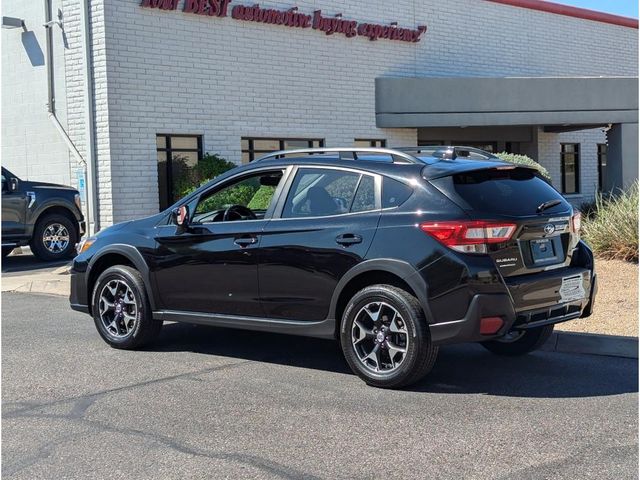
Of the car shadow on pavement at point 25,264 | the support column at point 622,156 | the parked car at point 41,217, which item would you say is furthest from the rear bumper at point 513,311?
the support column at point 622,156

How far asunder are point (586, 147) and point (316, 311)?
69.8 ft

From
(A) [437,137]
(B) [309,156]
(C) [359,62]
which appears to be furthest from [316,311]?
(A) [437,137]

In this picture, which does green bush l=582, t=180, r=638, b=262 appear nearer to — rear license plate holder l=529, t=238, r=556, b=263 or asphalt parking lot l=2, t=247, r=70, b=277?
rear license plate holder l=529, t=238, r=556, b=263

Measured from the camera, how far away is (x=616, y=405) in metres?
5.62

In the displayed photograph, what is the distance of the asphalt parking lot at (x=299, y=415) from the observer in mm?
4531

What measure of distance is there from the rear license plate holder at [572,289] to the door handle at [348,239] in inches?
61.5

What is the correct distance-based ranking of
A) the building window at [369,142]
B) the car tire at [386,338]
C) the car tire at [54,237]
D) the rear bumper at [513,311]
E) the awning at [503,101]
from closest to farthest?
1. the rear bumper at [513,311]
2. the car tire at [386,338]
3. the car tire at [54,237]
4. the building window at [369,142]
5. the awning at [503,101]

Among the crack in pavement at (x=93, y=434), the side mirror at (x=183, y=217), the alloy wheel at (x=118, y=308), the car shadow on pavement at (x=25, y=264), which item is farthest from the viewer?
the car shadow on pavement at (x=25, y=264)

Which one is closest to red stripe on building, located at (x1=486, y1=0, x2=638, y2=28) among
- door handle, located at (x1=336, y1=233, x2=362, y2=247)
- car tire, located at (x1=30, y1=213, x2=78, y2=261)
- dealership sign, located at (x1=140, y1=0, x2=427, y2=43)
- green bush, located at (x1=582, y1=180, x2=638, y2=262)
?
dealership sign, located at (x1=140, y1=0, x2=427, y2=43)

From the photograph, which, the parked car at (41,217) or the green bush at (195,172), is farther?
the green bush at (195,172)

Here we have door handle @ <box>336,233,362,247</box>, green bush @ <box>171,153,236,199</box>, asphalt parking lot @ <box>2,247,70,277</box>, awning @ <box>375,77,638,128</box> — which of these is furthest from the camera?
awning @ <box>375,77,638,128</box>

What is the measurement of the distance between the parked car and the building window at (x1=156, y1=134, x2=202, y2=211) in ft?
5.61

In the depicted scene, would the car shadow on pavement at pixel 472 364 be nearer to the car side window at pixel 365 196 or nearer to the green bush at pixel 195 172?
the car side window at pixel 365 196

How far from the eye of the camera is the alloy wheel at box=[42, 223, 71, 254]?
15.6 m
